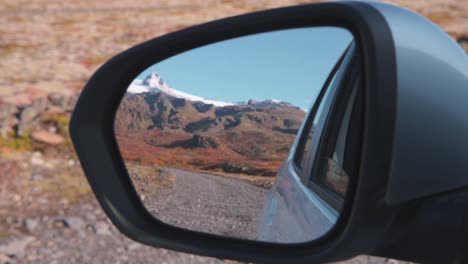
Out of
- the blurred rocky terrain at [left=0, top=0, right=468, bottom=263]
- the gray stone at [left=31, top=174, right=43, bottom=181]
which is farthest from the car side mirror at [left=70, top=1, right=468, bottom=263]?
the gray stone at [left=31, top=174, right=43, bottom=181]

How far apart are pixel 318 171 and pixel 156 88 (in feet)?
2.01

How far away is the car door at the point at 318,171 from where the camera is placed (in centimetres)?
137

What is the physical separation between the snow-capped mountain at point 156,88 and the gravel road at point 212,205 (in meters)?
0.23

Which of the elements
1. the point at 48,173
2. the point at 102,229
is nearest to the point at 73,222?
the point at 102,229

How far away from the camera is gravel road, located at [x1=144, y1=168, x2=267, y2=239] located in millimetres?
1494

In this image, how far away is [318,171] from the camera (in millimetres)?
1756

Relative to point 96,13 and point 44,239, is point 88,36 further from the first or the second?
point 44,239

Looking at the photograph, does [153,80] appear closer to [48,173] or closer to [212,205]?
[212,205]

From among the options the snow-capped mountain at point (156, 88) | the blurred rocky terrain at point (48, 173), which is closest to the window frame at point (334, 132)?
the snow-capped mountain at point (156, 88)

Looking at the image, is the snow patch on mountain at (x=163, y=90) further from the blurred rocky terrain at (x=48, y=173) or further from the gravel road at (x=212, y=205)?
the blurred rocky terrain at (x=48, y=173)

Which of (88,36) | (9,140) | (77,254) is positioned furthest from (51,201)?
(88,36)

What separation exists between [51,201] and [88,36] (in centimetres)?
2219

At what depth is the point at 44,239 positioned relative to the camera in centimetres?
417

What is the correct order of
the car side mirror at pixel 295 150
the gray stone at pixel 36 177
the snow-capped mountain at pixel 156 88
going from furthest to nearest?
the gray stone at pixel 36 177, the snow-capped mountain at pixel 156 88, the car side mirror at pixel 295 150
